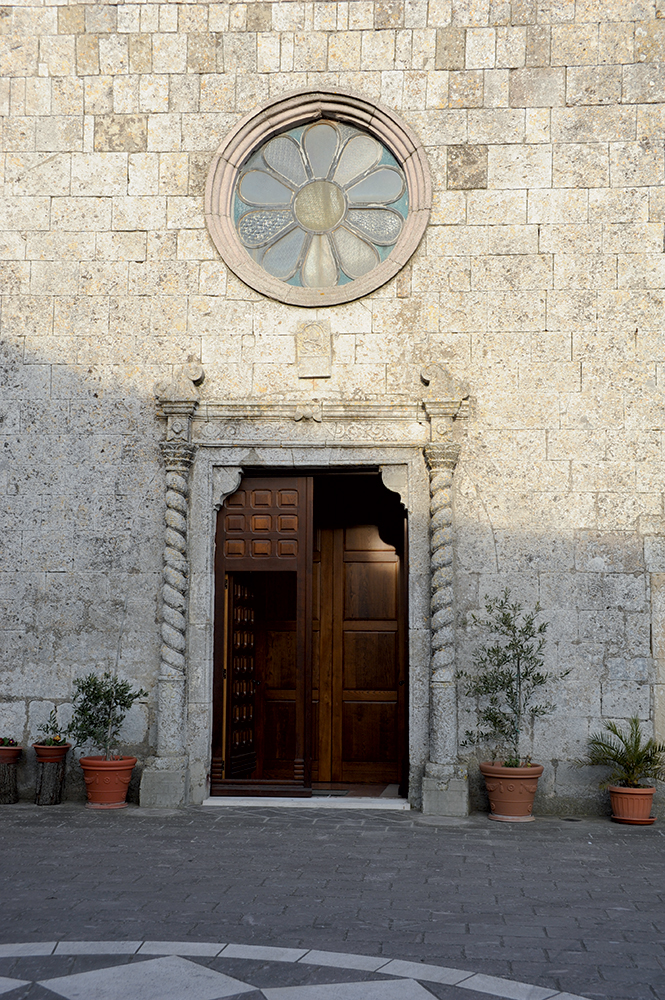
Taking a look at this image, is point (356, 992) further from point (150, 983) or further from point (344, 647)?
point (344, 647)

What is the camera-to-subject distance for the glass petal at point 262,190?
7.63 m

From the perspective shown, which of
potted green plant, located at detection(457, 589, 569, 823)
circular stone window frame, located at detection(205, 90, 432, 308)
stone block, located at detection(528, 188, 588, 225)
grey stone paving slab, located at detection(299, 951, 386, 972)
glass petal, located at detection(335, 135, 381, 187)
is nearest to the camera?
grey stone paving slab, located at detection(299, 951, 386, 972)

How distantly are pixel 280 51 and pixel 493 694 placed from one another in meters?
5.20

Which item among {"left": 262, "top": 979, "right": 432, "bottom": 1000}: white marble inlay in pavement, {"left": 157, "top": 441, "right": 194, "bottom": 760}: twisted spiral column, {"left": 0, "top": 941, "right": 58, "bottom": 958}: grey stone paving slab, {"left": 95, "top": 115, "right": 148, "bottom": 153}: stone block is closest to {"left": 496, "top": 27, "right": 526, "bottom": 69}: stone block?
{"left": 95, "top": 115, "right": 148, "bottom": 153}: stone block

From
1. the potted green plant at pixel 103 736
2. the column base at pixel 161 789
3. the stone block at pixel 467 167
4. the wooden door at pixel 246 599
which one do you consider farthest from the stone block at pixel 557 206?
the column base at pixel 161 789

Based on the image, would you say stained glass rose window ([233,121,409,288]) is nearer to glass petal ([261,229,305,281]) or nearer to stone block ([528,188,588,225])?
glass petal ([261,229,305,281])

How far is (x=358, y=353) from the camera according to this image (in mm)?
7211

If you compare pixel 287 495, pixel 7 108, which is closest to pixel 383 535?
pixel 287 495

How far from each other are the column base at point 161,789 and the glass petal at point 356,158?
474 centimetres

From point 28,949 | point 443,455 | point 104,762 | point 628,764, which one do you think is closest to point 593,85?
point 443,455

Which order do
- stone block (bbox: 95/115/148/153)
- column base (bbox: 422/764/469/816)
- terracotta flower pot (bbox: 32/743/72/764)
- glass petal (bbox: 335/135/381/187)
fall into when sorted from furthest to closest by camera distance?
glass petal (bbox: 335/135/381/187) → stone block (bbox: 95/115/148/153) → terracotta flower pot (bbox: 32/743/72/764) → column base (bbox: 422/764/469/816)

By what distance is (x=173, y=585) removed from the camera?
6973 mm

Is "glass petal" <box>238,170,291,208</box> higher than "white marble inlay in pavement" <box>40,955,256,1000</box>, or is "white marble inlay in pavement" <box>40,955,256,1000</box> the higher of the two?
"glass petal" <box>238,170,291,208</box>

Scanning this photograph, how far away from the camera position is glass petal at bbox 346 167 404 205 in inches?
297
